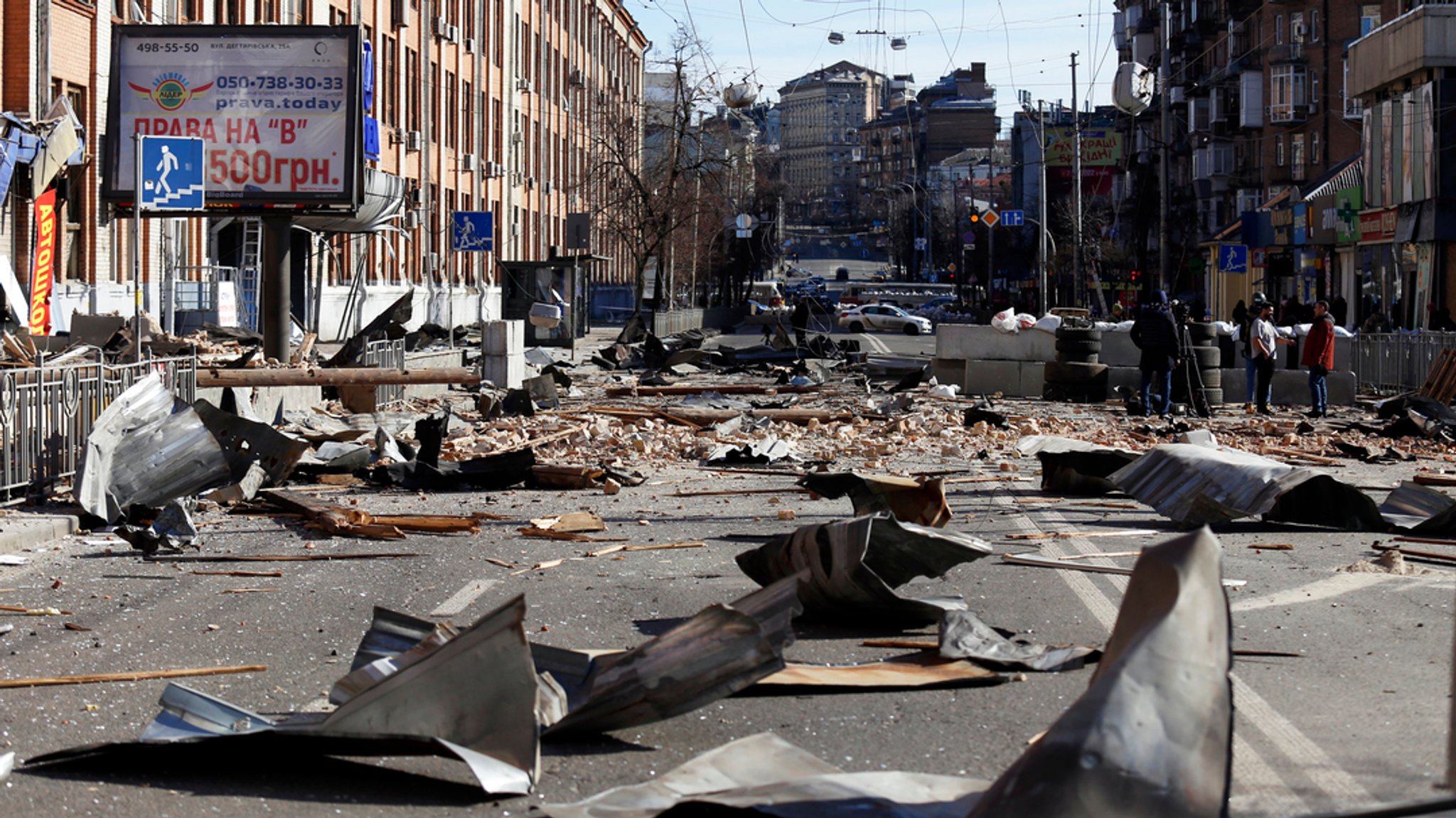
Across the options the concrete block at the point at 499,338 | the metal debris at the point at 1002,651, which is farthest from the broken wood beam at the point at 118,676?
the concrete block at the point at 499,338

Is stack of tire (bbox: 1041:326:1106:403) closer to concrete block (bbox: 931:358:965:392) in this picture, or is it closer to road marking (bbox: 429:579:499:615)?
concrete block (bbox: 931:358:965:392)

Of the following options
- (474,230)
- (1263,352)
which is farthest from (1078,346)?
(474,230)

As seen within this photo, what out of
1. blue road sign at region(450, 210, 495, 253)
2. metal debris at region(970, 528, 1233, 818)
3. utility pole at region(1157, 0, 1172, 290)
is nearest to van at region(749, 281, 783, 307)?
utility pole at region(1157, 0, 1172, 290)

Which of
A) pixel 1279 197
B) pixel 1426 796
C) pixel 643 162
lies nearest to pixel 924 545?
pixel 1426 796

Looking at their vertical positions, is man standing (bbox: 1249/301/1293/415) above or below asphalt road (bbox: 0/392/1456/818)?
above

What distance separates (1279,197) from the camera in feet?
210

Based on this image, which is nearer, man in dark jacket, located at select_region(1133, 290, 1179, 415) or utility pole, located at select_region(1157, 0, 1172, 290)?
man in dark jacket, located at select_region(1133, 290, 1179, 415)

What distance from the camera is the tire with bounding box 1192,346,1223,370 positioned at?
24675 millimetres

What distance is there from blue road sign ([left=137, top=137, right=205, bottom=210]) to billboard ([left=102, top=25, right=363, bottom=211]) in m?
4.14

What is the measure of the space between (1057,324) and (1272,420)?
6230 mm

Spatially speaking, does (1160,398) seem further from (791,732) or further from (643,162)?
(643,162)

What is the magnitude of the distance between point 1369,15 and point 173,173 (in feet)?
214

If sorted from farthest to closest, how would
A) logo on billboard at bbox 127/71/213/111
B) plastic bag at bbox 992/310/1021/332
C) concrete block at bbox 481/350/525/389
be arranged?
plastic bag at bbox 992/310/1021/332 < concrete block at bbox 481/350/525/389 < logo on billboard at bbox 127/71/213/111

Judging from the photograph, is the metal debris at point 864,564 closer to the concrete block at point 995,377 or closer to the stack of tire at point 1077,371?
the stack of tire at point 1077,371
